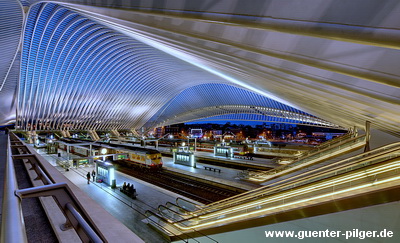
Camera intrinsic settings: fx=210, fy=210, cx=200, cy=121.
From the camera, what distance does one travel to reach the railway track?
50.0 ft

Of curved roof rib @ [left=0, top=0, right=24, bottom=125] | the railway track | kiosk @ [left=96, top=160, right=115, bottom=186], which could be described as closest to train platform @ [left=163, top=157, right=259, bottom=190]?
the railway track

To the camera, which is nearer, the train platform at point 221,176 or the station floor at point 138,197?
the station floor at point 138,197

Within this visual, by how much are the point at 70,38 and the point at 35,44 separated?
4.55 metres

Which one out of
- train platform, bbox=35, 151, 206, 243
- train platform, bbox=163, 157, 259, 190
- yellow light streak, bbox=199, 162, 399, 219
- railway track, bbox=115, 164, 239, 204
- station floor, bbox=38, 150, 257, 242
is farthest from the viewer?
train platform, bbox=163, 157, 259, 190

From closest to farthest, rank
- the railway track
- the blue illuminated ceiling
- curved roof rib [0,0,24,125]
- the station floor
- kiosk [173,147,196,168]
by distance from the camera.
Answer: the station floor < the railway track < curved roof rib [0,0,24,125] < kiosk [173,147,196,168] < the blue illuminated ceiling

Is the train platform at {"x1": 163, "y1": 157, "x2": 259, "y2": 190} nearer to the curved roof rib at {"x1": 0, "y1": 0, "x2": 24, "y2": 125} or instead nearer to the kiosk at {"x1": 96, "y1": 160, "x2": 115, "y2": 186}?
the kiosk at {"x1": 96, "y1": 160, "x2": 115, "y2": 186}

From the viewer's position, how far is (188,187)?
693 inches

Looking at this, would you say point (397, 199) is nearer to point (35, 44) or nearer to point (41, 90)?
point (35, 44)

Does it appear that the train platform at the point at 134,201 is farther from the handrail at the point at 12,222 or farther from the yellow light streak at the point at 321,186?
the handrail at the point at 12,222

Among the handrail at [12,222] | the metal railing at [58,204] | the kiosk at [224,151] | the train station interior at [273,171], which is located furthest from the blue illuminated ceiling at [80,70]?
the handrail at [12,222]

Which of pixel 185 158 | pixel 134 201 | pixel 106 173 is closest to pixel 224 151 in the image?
pixel 185 158

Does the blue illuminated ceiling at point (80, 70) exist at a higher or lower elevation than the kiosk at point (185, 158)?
higher

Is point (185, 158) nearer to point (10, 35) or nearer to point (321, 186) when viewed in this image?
point (321, 186)

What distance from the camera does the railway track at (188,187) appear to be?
50.0 feet
